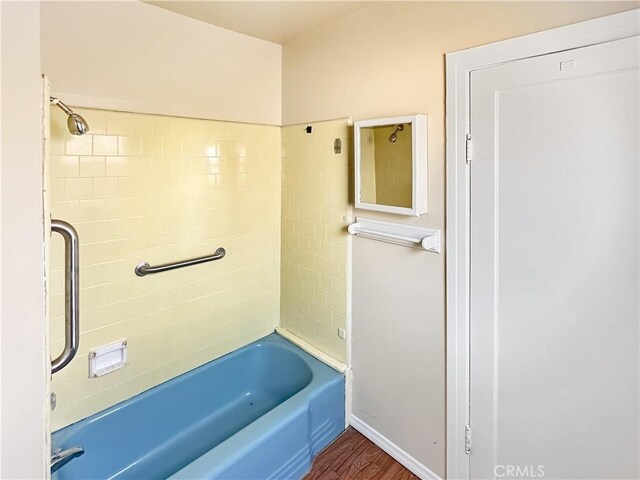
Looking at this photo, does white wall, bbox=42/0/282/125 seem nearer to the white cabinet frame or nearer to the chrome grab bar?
the chrome grab bar

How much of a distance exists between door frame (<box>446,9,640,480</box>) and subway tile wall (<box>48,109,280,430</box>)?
73cm

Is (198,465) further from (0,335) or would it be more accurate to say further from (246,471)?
(0,335)

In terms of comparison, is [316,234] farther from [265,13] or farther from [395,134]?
[265,13]

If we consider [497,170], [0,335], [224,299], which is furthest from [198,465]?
[497,170]

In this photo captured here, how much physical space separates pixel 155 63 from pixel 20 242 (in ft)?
5.14

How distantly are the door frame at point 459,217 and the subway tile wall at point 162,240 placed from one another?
73 centimetres

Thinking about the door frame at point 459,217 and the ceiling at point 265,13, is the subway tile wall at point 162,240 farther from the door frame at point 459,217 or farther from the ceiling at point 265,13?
the door frame at point 459,217

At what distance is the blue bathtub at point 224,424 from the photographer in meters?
1.68

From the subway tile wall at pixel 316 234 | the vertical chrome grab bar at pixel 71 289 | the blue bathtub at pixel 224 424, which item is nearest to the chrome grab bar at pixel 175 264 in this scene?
the subway tile wall at pixel 316 234

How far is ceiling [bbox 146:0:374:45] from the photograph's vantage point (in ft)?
6.17

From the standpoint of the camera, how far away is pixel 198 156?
2150mm

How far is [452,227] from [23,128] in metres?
1.48

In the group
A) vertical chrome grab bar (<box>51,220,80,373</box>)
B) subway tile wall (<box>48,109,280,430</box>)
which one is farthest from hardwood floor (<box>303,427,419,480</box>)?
vertical chrome grab bar (<box>51,220,80,373</box>)

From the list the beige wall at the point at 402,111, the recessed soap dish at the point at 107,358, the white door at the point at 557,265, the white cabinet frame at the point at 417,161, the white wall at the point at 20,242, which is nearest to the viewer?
the white wall at the point at 20,242
